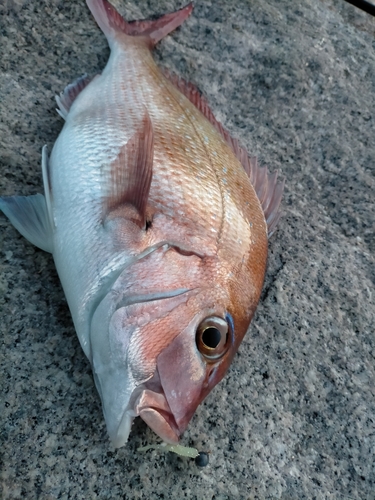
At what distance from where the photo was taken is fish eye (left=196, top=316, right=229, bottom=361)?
3.72ft

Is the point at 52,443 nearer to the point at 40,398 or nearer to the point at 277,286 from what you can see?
the point at 40,398

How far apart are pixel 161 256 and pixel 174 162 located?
1.14 feet

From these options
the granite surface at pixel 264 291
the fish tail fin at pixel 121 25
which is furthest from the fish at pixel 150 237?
the fish tail fin at pixel 121 25

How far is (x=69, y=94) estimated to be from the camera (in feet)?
5.71

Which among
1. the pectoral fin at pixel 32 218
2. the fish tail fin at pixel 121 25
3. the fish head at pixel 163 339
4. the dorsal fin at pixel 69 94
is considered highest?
the fish tail fin at pixel 121 25

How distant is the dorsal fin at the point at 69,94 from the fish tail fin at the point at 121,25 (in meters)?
0.22

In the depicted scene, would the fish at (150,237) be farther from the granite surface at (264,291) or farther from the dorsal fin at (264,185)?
the granite surface at (264,291)

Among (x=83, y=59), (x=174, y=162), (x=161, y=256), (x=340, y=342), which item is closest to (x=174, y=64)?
(x=83, y=59)

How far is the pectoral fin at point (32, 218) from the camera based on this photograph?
1.43 meters

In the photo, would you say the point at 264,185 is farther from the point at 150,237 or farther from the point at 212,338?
the point at 212,338

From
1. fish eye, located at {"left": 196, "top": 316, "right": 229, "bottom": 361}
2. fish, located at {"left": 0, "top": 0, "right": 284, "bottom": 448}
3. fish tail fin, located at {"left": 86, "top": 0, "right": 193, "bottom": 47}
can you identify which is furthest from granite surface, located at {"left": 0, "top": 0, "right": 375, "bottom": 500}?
fish eye, located at {"left": 196, "top": 316, "right": 229, "bottom": 361}

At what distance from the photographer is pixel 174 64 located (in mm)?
2086

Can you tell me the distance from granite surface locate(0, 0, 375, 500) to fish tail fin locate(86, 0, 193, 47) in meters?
0.06

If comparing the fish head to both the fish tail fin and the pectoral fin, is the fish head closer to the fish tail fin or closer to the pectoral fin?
the pectoral fin
